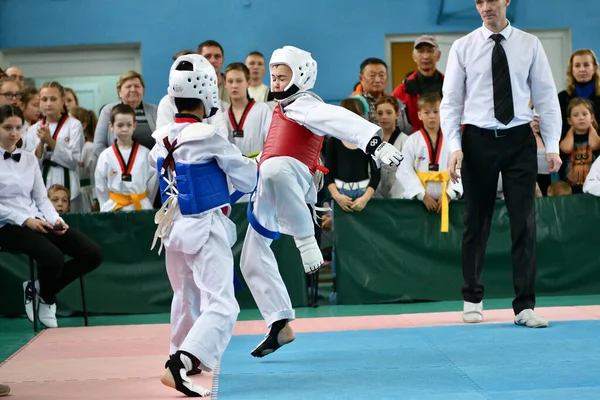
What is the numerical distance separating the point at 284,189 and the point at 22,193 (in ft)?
10.4

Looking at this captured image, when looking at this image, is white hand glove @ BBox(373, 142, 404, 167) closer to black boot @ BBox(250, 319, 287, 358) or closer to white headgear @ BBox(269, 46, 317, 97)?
white headgear @ BBox(269, 46, 317, 97)

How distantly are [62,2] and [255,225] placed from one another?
301 inches

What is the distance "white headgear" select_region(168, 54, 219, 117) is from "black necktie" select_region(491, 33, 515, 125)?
210 cm

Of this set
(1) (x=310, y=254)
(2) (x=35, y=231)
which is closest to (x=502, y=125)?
(1) (x=310, y=254)

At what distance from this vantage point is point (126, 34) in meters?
11.7

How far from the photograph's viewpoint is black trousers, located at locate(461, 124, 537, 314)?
5844 mm

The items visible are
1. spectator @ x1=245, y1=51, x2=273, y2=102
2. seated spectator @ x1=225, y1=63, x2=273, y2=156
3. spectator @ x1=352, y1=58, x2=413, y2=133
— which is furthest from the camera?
spectator @ x1=245, y1=51, x2=273, y2=102

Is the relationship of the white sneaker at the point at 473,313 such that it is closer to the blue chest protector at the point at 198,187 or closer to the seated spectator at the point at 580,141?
the blue chest protector at the point at 198,187

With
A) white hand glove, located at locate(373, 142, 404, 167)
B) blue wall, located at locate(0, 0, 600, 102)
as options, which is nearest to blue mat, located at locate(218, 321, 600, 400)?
white hand glove, located at locate(373, 142, 404, 167)

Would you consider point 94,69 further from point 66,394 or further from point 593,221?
point 66,394

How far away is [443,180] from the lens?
7.77 meters

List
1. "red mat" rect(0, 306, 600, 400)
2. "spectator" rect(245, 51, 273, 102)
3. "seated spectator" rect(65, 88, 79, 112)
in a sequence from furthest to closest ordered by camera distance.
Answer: "seated spectator" rect(65, 88, 79, 112)
"spectator" rect(245, 51, 273, 102)
"red mat" rect(0, 306, 600, 400)

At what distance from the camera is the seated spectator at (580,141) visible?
809 centimetres

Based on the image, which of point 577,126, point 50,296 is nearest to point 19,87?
point 50,296
